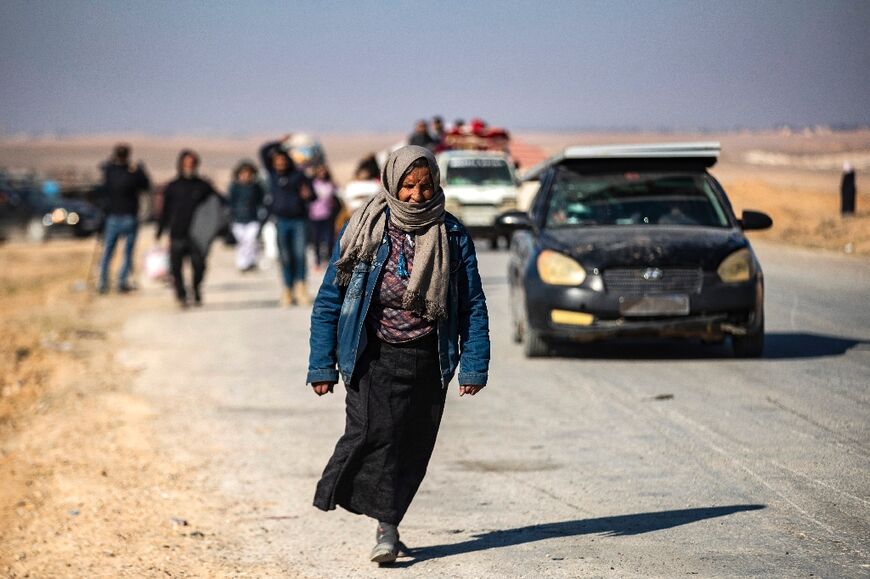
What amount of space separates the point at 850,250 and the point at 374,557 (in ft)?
66.2

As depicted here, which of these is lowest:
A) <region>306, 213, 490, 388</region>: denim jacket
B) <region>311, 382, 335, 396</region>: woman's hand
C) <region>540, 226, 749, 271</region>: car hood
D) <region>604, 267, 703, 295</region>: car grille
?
<region>604, 267, 703, 295</region>: car grille

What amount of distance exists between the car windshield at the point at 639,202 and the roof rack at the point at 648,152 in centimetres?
22

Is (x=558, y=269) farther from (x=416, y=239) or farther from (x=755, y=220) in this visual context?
(x=416, y=239)

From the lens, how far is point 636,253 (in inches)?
465

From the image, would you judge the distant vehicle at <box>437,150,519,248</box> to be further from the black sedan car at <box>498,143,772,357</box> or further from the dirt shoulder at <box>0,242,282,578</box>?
the black sedan car at <box>498,143,772,357</box>

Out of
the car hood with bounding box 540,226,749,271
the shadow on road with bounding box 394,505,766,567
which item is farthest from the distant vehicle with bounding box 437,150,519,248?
the shadow on road with bounding box 394,505,766,567

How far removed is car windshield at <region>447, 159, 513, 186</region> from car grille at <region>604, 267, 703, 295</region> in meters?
19.4

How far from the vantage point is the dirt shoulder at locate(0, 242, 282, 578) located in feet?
23.4

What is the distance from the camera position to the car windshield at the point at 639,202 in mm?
12547

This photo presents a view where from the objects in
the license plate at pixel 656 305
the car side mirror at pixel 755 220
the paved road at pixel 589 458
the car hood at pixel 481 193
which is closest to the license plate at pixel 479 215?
the car hood at pixel 481 193

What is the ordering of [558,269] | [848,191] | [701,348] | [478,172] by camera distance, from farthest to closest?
1. [848,191]
2. [478,172]
3. [701,348]
4. [558,269]

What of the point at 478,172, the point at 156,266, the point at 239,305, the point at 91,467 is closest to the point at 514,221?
the point at 91,467

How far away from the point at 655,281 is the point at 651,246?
303mm

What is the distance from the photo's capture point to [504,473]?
8328 millimetres
